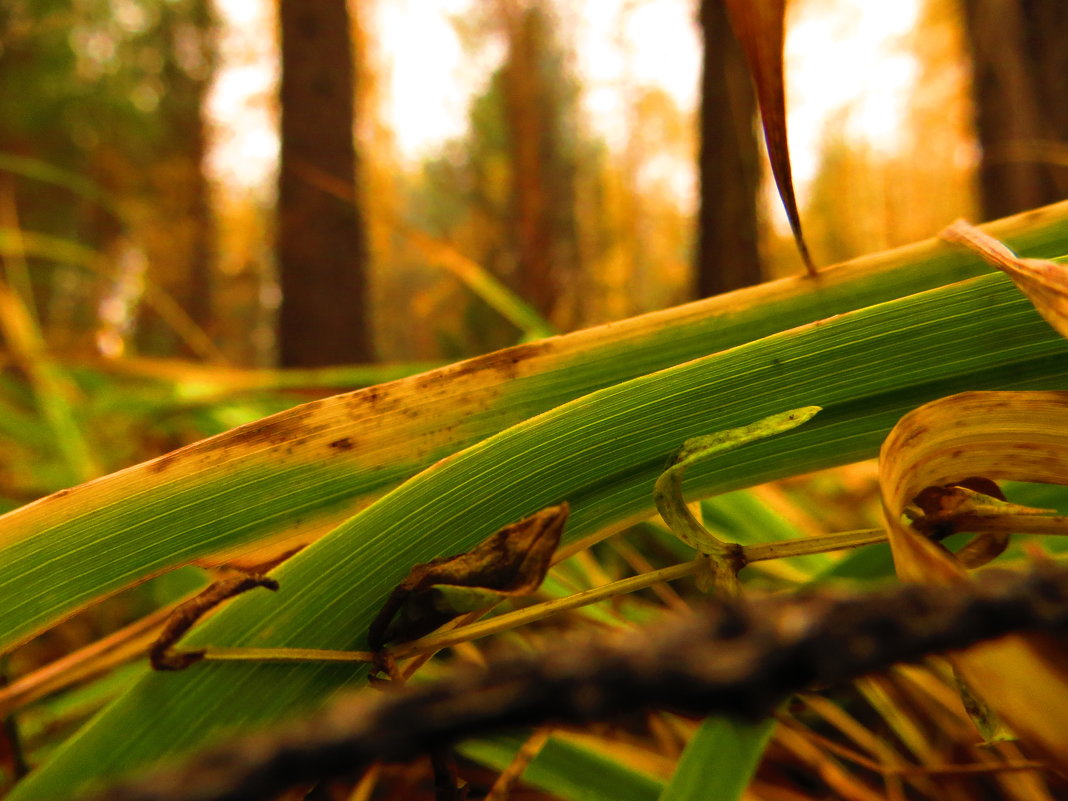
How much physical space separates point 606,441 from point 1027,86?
2.33 metres

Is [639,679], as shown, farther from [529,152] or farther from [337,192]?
[529,152]

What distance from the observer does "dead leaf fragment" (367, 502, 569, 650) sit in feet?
0.81

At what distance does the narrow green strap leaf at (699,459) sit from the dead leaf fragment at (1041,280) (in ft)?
0.28

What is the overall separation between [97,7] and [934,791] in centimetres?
1112

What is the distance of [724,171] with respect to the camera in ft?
6.64

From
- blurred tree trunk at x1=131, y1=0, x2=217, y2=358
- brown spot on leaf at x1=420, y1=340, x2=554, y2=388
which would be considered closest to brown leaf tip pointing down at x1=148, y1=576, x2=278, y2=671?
brown spot on leaf at x1=420, y1=340, x2=554, y2=388

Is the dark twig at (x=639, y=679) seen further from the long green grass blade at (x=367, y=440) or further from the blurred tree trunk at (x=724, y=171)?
the blurred tree trunk at (x=724, y=171)

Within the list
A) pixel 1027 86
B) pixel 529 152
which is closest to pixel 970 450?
pixel 1027 86

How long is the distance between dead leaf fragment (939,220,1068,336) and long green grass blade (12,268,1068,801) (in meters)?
0.01

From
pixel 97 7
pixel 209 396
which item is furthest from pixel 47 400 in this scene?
pixel 97 7

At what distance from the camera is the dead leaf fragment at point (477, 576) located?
25cm

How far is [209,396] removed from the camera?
0.85 m

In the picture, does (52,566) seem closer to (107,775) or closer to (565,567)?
(107,775)

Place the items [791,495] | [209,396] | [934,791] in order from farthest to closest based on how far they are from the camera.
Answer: [791,495]
[209,396]
[934,791]
